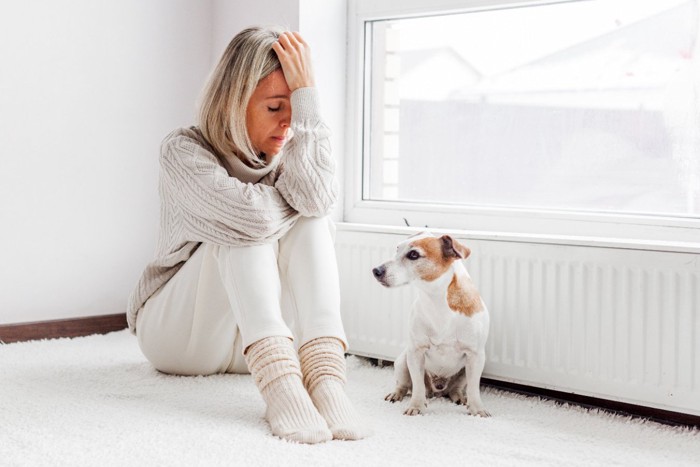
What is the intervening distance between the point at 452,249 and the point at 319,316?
35cm

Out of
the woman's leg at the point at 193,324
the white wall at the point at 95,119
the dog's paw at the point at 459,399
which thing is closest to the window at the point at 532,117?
the white wall at the point at 95,119

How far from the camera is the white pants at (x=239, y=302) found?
171 centimetres

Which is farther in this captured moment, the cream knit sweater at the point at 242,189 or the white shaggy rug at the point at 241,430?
the cream knit sweater at the point at 242,189

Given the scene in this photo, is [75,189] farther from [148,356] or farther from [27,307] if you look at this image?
[148,356]

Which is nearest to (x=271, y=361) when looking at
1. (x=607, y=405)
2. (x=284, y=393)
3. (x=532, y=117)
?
(x=284, y=393)

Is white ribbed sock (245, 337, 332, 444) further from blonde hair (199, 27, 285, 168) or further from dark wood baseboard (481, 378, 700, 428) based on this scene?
dark wood baseboard (481, 378, 700, 428)

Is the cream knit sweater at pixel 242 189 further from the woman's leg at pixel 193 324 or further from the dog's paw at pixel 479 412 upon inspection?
the dog's paw at pixel 479 412

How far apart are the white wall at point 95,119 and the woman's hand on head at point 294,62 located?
621 mm

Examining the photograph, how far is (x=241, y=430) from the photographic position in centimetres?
164

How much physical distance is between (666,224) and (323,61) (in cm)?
118

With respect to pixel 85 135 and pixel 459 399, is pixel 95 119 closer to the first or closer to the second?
pixel 85 135

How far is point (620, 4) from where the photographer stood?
213 cm

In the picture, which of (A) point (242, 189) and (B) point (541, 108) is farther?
(B) point (541, 108)

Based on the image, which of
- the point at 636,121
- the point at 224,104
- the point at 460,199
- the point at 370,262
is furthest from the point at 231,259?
the point at 636,121
